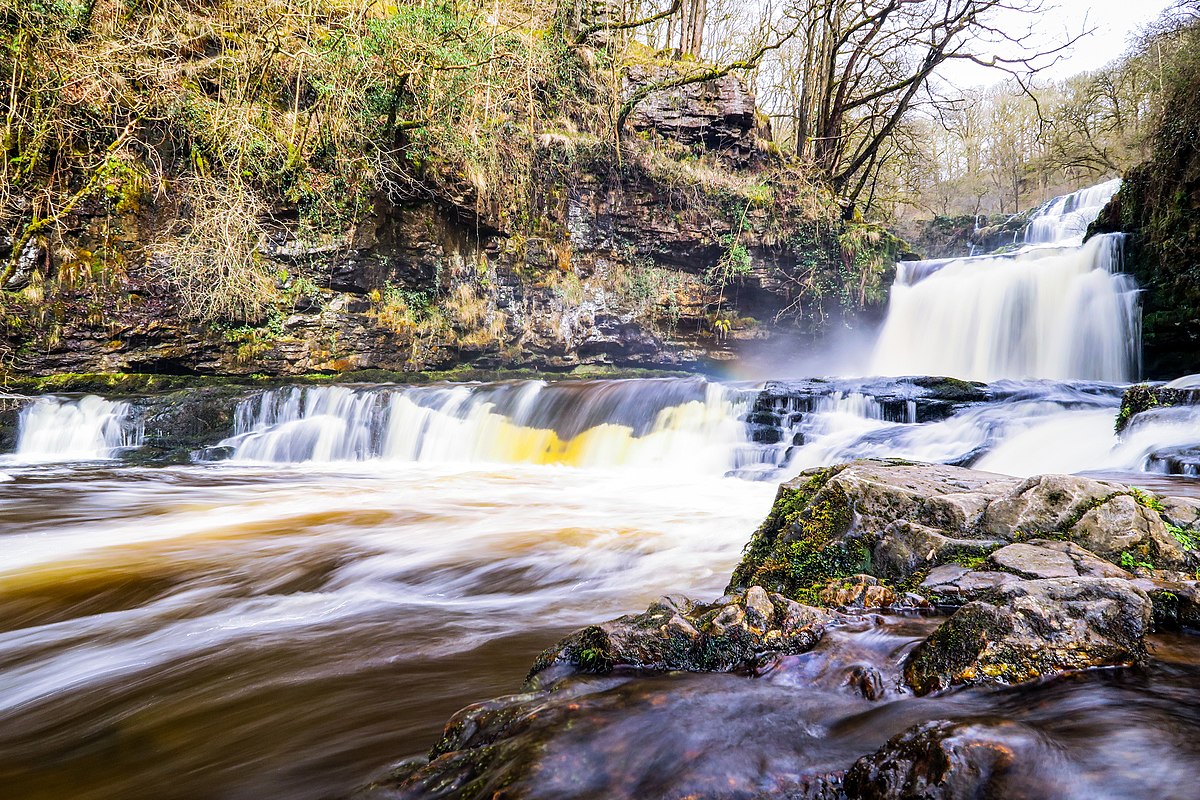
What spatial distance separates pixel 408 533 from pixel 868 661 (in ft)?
12.6

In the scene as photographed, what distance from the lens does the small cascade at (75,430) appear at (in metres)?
8.45

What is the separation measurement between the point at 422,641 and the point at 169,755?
3.30 ft

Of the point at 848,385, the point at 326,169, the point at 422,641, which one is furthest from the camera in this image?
the point at 326,169

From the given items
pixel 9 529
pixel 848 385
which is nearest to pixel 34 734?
pixel 9 529

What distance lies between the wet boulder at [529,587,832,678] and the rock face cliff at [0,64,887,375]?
400 inches

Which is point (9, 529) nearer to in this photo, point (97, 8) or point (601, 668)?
point (601, 668)

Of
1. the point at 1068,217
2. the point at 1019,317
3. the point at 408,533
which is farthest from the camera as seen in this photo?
the point at 1068,217

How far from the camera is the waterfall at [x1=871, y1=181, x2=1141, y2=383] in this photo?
10.1 meters

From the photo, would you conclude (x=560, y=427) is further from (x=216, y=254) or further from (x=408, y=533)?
(x=216, y=254)

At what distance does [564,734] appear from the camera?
1.28m

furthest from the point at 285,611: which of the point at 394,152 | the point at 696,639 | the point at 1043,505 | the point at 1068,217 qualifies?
the point at 1068,217

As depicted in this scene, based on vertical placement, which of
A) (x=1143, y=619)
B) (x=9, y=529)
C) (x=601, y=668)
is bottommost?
(x=9, y=529)

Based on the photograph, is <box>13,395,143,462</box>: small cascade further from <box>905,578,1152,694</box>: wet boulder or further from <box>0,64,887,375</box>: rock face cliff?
<box>905,578,1152,694</box>: wet boulder

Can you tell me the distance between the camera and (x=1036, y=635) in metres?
1.53
